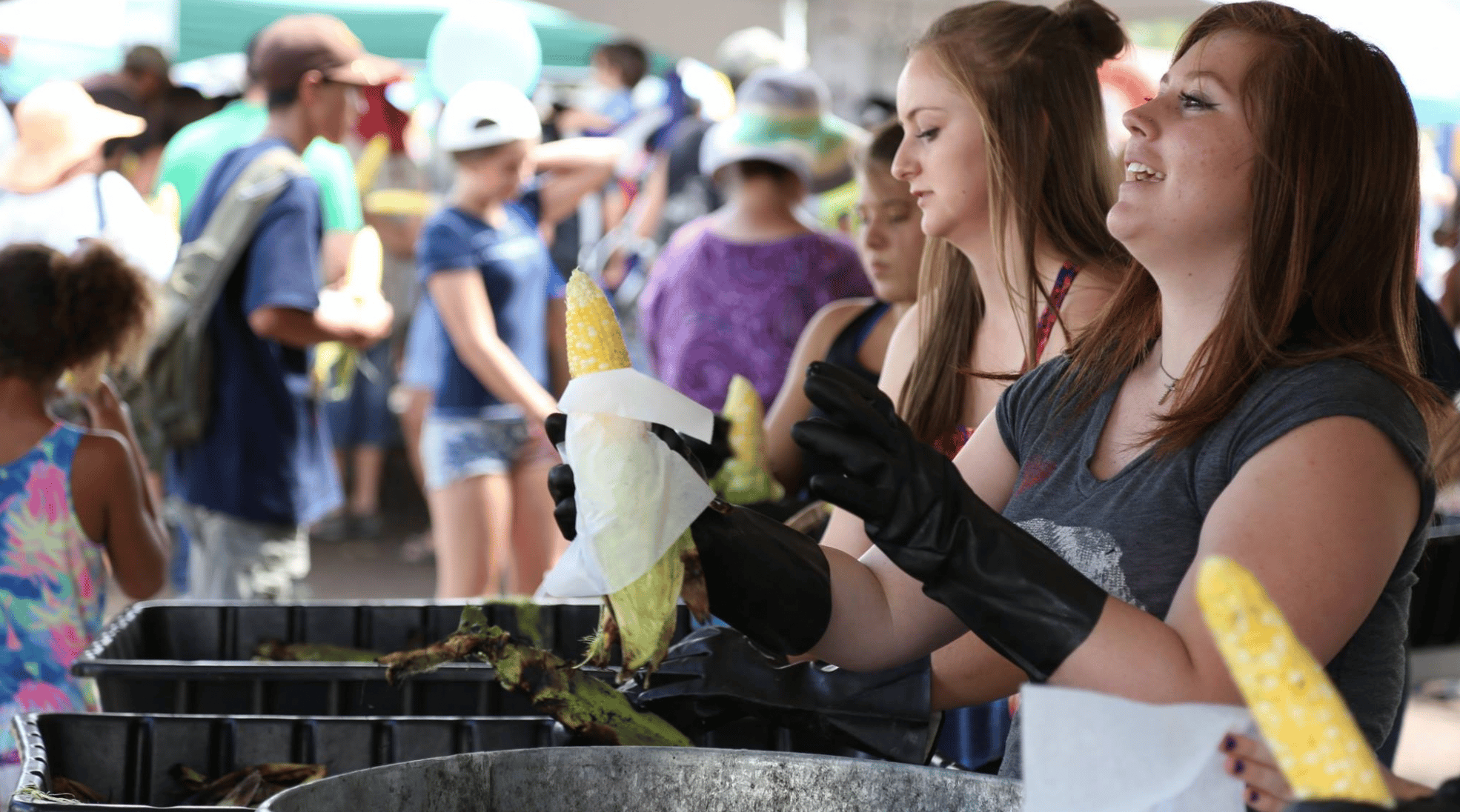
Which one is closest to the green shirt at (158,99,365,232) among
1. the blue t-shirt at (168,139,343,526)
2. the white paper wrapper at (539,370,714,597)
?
the blue t-shirt at (168,139,343,526)

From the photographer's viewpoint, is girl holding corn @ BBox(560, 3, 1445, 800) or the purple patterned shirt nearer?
girl holding corn @ BBox(560, 3, 1445, 800)

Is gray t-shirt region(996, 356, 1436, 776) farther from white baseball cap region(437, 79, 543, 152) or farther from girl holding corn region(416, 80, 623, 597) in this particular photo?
white baseball cap region(437, 79, 543, 152)

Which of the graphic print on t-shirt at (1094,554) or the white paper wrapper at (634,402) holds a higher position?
the white paper wrapper at (634,402)

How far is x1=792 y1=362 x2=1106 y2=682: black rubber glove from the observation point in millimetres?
1171

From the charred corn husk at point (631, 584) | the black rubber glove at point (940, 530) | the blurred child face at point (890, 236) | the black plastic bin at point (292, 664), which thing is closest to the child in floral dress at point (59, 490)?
the black plastic bin at point (292, 664)

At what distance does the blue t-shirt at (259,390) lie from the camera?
11.4 feet

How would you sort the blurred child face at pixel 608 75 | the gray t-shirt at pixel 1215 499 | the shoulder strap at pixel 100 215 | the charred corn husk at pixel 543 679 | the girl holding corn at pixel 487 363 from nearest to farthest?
the gray t-shirt at pixel 1215 499 → the charred corn husk at pixel 543 679 → the shoulder strap at pixel 100 215 → the girl holding corn at pixel 487 363 → the blurred child face at pixel 608 75

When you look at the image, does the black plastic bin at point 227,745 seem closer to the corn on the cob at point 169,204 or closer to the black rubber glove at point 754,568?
the black rubber glove at point 754,568

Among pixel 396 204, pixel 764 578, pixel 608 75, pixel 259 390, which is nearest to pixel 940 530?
pixel 764 578

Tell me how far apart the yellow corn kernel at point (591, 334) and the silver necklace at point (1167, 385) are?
21.2 inches

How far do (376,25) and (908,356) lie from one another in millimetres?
6934

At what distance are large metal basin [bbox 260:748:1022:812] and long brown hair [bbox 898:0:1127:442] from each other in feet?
3.04

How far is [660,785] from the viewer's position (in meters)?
1.27

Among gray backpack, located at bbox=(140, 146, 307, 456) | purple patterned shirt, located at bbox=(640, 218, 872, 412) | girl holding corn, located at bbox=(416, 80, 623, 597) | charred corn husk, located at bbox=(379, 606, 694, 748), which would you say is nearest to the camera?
charred corn husk, located at bbox=(379, 606, 694, 748)
